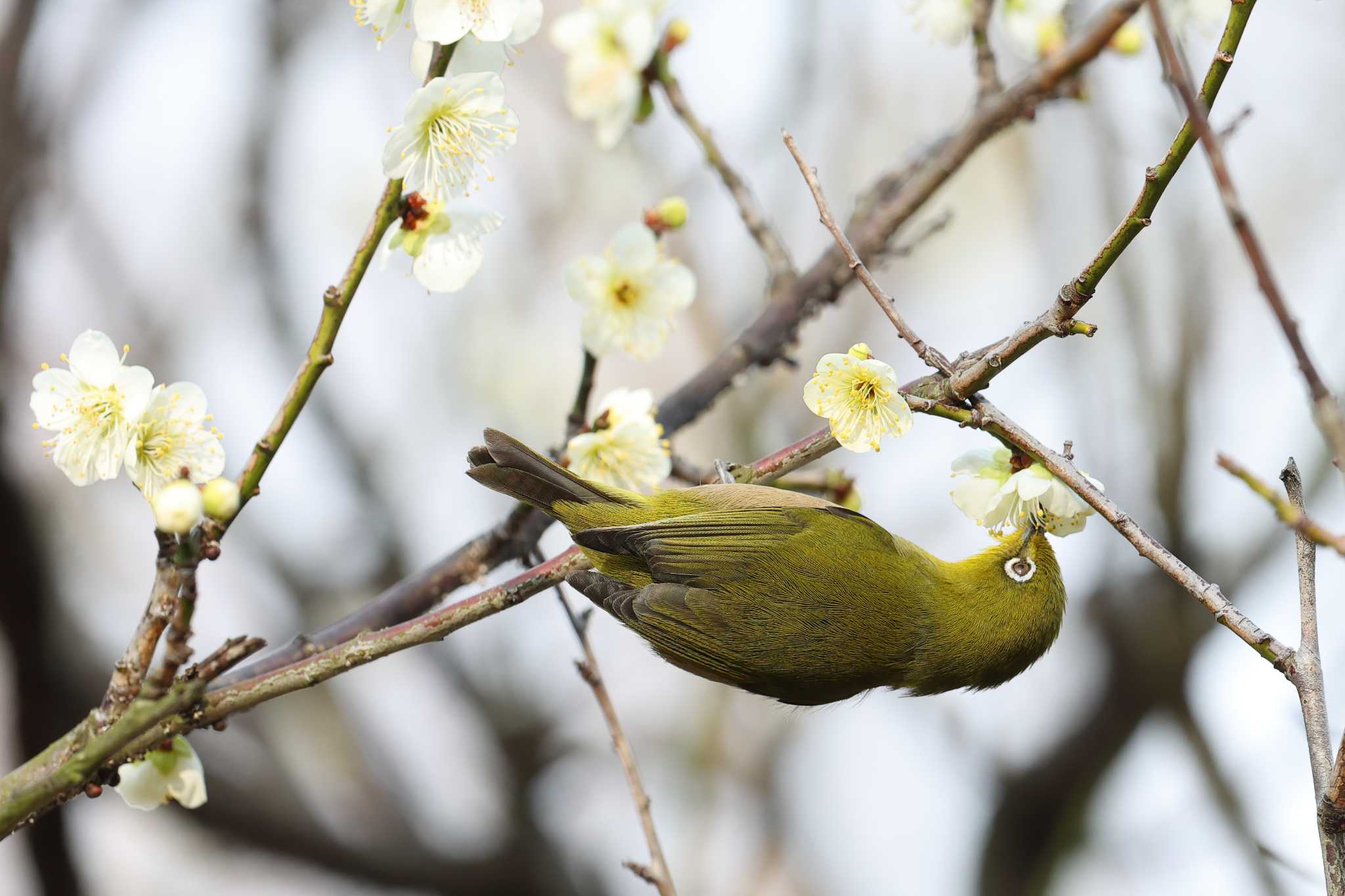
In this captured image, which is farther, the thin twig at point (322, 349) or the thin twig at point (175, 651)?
the thin twig at point (322, 349)

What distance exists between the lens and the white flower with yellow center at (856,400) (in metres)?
1.79

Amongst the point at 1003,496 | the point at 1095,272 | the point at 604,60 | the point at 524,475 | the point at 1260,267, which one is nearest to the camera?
the point at 1260,267

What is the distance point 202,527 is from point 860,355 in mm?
1015

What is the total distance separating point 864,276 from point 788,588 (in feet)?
3.00

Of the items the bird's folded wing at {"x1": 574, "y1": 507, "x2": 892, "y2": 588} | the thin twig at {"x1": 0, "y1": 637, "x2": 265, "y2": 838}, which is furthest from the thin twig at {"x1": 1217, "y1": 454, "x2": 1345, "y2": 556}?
the bird's folded wing at {"x1": 574, "y1": 507, "x2": 892, "y2": 588}

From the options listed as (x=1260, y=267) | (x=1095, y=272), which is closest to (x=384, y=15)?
(x=1095, y=272)

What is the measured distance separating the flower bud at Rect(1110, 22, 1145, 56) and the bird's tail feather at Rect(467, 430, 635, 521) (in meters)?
1.83

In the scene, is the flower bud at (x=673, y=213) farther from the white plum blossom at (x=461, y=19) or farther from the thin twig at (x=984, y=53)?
the thin twig at (x=984, y=53)

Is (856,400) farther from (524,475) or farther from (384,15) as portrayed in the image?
(384,15)

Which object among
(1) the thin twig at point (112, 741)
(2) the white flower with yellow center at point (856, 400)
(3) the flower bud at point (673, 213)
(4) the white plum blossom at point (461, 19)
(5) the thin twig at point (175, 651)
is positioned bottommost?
(1) the thin twig at point (112, 741)

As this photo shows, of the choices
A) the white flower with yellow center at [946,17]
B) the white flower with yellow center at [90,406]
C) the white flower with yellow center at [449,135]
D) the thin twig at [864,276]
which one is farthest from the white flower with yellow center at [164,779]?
the white flower with yellow center at [946,17]

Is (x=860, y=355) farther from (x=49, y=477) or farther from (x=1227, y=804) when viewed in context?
(x=49, y=477)

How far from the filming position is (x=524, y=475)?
2223mm

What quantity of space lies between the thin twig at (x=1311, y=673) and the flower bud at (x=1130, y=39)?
182 centimetres
